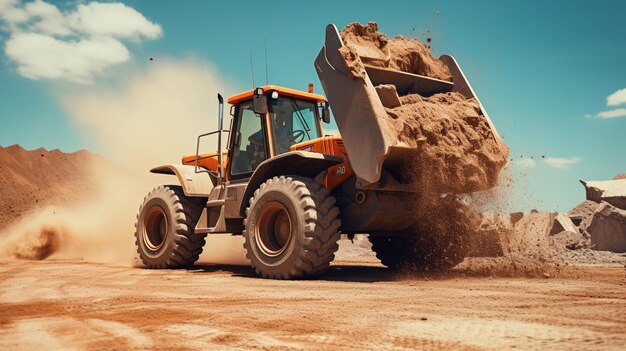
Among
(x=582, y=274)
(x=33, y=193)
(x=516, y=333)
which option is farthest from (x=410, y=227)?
(x=33, y=193)

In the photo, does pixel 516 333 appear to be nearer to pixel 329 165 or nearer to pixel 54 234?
pixel 329 165

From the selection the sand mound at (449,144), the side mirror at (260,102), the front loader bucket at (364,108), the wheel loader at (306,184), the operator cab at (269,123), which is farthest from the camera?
the operator cab at (269,123)

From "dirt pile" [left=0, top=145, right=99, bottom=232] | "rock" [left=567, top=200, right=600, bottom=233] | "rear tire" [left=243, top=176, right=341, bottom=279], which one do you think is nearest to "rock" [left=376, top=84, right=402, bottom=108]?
"rear tire" [left=243, top=176, right=341, bottom=279]

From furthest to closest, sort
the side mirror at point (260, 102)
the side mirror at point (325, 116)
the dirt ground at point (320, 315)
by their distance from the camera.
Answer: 1. the side mirror at point (325, 116)
2. the side mirror at point (260, 102)
3. the dirt ground at point (320, 315)

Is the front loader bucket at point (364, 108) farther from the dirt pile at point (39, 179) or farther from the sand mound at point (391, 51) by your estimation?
the dirt pile at point (39, 179)

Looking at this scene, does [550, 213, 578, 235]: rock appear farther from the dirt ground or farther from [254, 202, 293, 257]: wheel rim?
[254, 202, 293, 257]: wheel rim

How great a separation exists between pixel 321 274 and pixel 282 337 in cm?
387

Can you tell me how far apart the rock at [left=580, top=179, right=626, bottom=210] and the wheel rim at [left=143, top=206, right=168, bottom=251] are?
35.2 ft

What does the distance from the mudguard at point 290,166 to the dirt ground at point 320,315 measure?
1.56 m

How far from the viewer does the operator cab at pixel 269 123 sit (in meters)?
8.07

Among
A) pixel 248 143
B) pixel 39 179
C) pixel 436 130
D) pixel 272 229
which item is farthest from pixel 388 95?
pixel 39 179

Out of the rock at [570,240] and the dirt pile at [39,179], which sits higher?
the dirt pile at [39,179]

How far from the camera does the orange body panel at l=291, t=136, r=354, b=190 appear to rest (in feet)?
24.0

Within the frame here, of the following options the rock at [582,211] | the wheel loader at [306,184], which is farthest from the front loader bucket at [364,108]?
the rock at [582,211]
